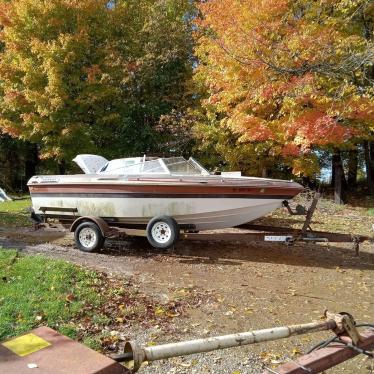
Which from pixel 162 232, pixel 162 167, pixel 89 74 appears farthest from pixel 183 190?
pixel 89 74

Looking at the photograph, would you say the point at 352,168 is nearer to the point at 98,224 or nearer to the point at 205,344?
the point at 98,224

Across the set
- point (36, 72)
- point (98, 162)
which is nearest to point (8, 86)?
point (36, 72)

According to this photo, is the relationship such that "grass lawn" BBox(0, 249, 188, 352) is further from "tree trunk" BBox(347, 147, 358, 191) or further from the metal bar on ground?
"tree trunk" BBox(347, 147, 358, 191)

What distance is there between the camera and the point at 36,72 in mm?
18078

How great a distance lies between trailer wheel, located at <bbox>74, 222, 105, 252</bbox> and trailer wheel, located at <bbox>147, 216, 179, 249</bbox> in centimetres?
110

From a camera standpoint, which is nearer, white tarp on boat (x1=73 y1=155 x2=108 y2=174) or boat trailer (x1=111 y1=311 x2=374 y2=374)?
boat trailer (x1=111 y1=311 x2=374 y2=374)

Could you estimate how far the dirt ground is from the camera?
4.59m

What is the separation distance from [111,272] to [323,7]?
9011 millimetres

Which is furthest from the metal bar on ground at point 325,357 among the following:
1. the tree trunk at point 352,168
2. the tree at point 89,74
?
the tree trunk at point 352,168

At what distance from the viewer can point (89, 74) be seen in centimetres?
1827

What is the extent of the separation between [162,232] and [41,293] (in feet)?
11.0

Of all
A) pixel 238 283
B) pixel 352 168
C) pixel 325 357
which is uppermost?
pixel 352 168

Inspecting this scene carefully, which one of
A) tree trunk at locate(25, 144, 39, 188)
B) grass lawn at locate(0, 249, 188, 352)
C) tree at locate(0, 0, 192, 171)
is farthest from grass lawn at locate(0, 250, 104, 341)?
tree trunk at locate(25, 144, 39, 188)

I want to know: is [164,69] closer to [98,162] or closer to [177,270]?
[98,162]
